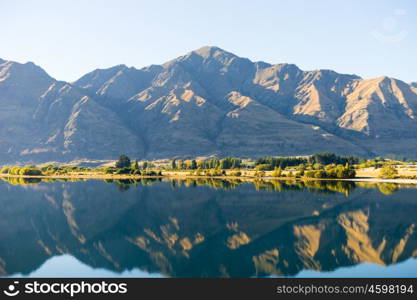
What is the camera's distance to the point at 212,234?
229ft

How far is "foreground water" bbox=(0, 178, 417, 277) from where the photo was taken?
1938 inches

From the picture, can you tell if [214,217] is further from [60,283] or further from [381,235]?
[60,283]

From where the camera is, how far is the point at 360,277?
145 feet

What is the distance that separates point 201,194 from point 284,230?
5423 centimetres

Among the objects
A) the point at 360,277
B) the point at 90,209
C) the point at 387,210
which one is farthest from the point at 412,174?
the point at 360,277

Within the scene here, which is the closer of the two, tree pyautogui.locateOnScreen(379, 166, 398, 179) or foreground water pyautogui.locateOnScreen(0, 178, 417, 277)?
foreground water pyautogui.locateOnScreen(0, 178, 417, 277)

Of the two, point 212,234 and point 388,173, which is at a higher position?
point 388,173

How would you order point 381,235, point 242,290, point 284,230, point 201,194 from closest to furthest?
point 242,290, point 381,235, point 284,230, point 201,194

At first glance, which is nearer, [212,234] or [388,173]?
[212,234]

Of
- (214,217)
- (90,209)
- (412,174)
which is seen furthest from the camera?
(412,174)

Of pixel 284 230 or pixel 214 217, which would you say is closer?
pixel 284 230

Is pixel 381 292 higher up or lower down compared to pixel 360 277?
higher up

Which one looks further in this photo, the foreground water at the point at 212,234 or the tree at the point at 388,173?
the tree at the point at 388,173

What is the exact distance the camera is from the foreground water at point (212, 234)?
49219 millimetres
